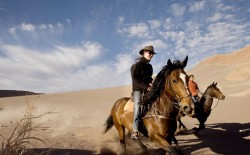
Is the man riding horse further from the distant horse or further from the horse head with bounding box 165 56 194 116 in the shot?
the distant horse

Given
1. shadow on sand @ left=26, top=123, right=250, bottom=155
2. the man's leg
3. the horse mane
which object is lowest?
shadow on sand @ left=26, top=123, right=250, bottom=155

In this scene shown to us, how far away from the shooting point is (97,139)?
12.9 meters

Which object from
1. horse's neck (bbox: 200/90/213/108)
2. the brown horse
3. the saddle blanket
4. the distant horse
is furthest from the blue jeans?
horse's neck (bbox: 200/90/213/108)

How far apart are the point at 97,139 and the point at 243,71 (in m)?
38.6

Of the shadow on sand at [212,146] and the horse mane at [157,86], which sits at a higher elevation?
the horse mane at [157,86]

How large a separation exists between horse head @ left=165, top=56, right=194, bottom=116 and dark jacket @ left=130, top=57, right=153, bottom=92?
0.77 meters

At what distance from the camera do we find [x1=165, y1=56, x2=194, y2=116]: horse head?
21.4 feet

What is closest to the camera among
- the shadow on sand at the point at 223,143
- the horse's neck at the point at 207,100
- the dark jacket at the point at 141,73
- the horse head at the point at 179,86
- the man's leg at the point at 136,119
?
the horse head at the point at 179,86

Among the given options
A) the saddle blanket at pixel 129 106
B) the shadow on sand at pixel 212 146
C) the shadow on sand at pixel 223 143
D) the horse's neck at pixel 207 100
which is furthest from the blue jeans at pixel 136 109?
the horse's neck at pixel 207 100

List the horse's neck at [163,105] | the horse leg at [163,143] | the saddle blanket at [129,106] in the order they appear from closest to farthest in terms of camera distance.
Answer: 1. the horse leg at [163,143]
2. the horse's neck at [163,105]
3. the saddle blanket at [129,106]

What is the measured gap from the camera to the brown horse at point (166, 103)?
6.75 meters

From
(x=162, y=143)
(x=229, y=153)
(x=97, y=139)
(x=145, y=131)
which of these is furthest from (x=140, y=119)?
(x=97, y=139)

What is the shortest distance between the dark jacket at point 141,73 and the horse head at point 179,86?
0.77m

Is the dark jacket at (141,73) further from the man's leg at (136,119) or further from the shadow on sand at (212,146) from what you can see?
the shadow on sand at (212,146)
